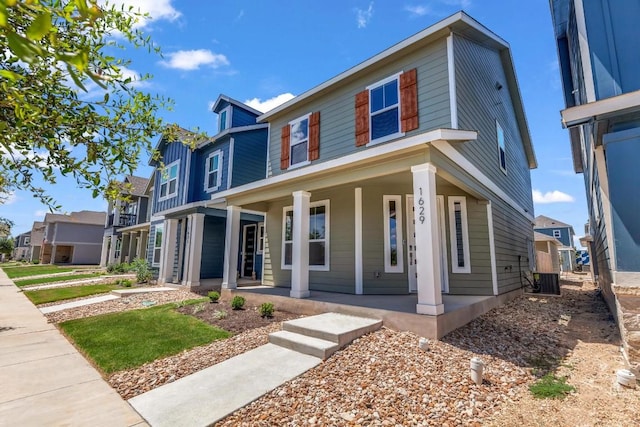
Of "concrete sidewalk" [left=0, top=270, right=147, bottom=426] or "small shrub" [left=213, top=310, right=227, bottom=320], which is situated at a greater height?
"small shrub" [left=213, top=310, right=227, bottom=320]

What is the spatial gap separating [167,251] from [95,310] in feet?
15.7

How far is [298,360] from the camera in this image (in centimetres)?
389

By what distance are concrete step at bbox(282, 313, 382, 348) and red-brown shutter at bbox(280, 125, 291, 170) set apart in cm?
535

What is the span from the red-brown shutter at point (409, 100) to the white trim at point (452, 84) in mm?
724

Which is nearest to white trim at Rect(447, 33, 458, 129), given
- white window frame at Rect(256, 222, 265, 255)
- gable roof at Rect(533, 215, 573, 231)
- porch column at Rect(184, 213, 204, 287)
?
white window frame at Rect(256, 222, 265, 255)

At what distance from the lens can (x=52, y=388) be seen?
335cm

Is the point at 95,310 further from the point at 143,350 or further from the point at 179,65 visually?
the point at 179,65

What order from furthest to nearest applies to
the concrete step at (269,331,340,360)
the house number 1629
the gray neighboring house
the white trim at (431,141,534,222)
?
the gray neighboring house
the white trim at (431,141,534,222)
the house number 1629
the concrete step at (269,331,340,360)

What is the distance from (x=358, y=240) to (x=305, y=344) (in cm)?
378

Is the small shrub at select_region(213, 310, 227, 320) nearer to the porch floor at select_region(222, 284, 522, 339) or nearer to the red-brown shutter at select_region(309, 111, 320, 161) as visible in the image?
the porch floor at select_region(222, 284, 522, 339)

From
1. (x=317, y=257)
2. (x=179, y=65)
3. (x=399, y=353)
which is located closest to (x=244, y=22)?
(x=179, y=65)

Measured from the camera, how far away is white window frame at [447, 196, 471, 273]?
7.46 metres

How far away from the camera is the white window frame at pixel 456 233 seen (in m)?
7.46

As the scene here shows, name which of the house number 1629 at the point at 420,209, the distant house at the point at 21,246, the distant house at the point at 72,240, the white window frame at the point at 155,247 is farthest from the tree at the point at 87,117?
the distant house at the point at 21,246
